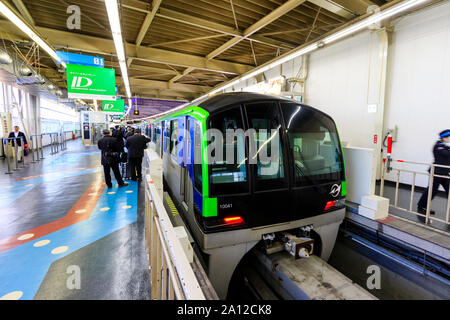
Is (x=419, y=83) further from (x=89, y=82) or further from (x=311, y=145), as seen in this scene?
(x=89, y=82)

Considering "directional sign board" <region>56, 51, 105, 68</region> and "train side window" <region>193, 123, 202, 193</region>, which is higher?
"directional sign board" <region>56, 51, 105, 68</region>

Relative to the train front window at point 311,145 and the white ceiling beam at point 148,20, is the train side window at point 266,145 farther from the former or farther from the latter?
the white ceiling beam at point 148,20

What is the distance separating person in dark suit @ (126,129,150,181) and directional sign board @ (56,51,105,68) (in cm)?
314

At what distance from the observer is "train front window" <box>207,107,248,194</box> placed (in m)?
2.38

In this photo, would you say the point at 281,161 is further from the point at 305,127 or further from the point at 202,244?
the point at 202,244

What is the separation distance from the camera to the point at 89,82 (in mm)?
7387

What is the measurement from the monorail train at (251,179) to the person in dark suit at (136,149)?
411 cm

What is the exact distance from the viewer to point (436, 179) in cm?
368

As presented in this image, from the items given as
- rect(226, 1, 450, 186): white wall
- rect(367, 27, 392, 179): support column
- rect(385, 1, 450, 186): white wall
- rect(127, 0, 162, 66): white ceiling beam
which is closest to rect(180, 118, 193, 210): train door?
rect(226, 1, 450, 186): white wall

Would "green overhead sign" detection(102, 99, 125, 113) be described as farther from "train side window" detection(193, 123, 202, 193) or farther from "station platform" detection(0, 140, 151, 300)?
"train side window" detection(193, 123, 202, 193)

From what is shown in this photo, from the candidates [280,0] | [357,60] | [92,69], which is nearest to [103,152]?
[92,69]

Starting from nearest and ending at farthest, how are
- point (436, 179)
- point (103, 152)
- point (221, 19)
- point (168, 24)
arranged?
point (436, 179) < point (103, 152) < point (221, 19) < point (168, 24)

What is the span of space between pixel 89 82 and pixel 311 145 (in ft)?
25.2
